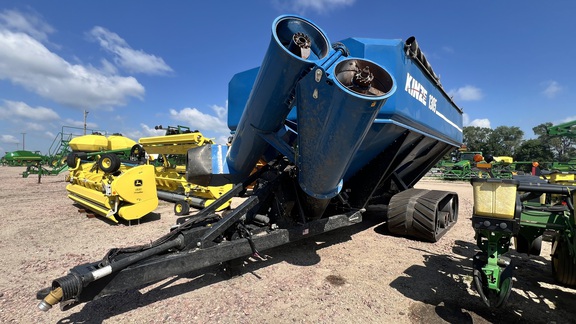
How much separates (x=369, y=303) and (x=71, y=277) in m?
2.50

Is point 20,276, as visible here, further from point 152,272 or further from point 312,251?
point 312,251

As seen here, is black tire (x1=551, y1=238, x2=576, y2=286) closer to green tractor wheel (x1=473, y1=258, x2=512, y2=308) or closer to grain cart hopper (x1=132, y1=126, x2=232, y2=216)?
green tractor wheel (x1=473, y1=258, x2=512, y2=308)

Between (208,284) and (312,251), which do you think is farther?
(312,251)

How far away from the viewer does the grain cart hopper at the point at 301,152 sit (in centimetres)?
227

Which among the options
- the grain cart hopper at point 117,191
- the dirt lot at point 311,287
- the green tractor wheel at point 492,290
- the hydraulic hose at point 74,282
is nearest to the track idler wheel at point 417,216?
the dirt lot at point 311,287

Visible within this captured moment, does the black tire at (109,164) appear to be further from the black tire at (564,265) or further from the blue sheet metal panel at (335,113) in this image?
the black tire at (564,265)

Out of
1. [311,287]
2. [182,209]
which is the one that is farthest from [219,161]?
[182,209]

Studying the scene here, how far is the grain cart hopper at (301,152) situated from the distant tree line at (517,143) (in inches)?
2220

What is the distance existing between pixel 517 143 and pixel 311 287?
255ft

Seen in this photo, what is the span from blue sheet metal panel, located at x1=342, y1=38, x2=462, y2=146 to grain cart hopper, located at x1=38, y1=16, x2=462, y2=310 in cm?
1

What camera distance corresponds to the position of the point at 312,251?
4.19 m

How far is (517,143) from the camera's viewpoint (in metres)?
62.1

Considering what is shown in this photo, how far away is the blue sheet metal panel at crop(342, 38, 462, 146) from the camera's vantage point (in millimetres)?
3275

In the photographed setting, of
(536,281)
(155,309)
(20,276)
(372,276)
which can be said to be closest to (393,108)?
(372,276)
